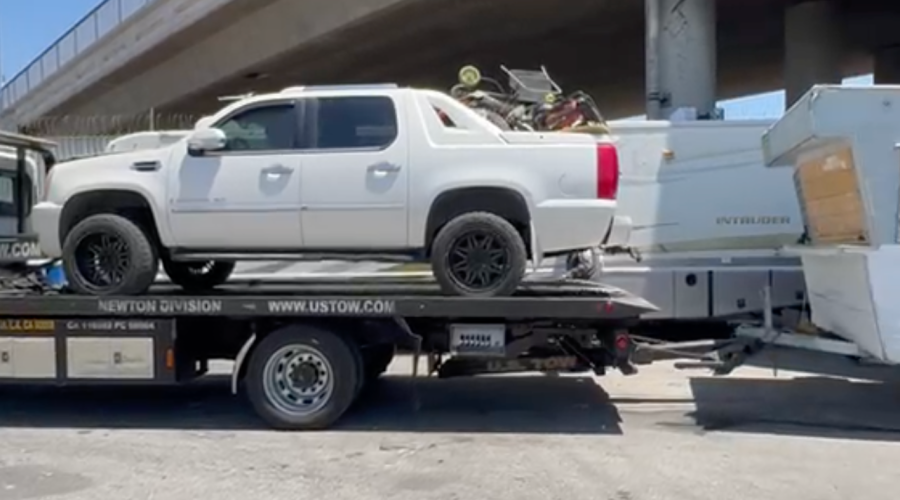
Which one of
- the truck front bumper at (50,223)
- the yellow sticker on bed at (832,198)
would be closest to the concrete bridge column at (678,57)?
the yellow sticker on bed at (832,198)

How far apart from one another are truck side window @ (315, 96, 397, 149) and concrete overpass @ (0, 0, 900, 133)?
11.6 m

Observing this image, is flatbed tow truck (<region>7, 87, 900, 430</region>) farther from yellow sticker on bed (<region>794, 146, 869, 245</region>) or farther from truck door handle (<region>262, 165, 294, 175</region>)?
truck door handle (<region>262, 165, 294, 175</region>)

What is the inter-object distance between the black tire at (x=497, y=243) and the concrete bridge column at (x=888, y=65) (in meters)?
25.9

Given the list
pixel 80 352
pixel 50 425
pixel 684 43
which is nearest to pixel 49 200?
pixel 80 352

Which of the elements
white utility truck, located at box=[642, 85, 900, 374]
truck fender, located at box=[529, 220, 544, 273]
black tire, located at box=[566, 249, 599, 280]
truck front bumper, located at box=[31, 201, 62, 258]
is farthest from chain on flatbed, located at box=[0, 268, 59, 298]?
→ white utility truck, located at box=[642, 85, 900, 374]

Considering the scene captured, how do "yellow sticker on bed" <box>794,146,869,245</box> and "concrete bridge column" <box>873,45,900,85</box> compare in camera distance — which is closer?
"yellow sticker on bed" <box>794,146,869,245</box>

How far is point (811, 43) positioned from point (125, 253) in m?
20.9

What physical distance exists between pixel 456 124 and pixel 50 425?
4427mm

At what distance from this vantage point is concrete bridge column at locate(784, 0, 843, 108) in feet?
83.0

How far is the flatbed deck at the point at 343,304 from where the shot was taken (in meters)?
8.33

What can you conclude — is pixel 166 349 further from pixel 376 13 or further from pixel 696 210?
pixel 376 13

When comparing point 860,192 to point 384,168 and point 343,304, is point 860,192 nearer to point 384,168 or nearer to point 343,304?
point 384,168

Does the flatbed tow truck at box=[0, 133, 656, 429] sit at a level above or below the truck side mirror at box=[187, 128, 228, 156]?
below

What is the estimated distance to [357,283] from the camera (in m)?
10.3
